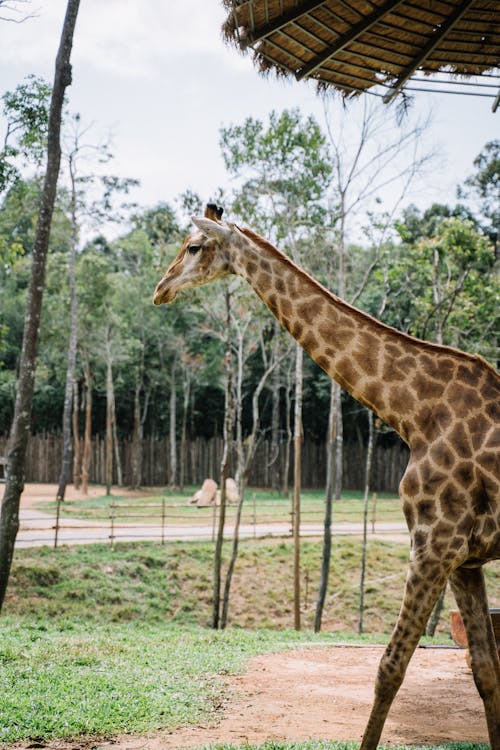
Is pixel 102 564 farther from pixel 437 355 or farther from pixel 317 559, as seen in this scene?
pixel 437 355

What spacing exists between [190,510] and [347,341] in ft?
59.5

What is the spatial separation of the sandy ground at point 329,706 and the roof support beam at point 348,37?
531 cm

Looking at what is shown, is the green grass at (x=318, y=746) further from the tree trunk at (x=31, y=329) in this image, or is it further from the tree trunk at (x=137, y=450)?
the tree trunk at (x=137, y=450)

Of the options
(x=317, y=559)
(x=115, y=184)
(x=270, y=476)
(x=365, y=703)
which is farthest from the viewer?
(x=270, y=476)

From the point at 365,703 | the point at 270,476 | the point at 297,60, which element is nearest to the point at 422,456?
the point at 365,703

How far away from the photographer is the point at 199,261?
15.8 ft

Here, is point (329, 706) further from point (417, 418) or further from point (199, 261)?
point (199, 261)

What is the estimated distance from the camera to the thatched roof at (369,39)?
6.20 meters

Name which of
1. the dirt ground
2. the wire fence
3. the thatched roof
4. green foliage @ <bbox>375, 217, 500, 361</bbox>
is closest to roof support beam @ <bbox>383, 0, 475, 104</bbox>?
the thatched roof

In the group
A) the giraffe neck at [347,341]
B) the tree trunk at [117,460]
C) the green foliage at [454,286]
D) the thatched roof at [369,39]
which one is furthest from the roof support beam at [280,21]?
the tree trunk at [117,460]

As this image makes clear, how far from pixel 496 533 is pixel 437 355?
1.07m

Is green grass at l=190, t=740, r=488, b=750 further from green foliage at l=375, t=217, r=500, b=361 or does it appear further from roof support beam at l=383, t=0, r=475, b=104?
green foliage at l=375, t=217, r=500, b=361

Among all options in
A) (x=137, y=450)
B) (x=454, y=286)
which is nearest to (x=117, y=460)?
(x=137, y=450)

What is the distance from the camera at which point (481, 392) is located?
4332mm
